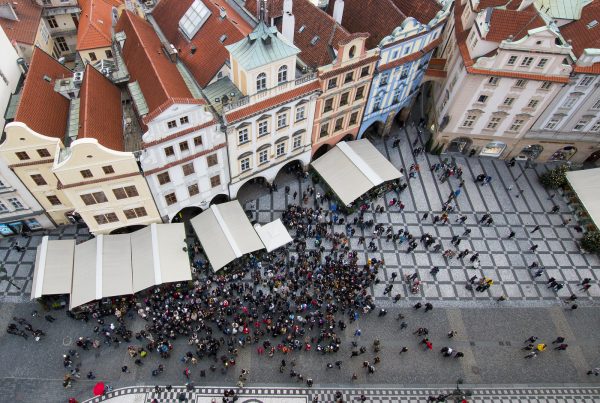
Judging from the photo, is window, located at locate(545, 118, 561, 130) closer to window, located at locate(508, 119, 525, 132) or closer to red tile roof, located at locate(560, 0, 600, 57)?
window, located at locate(508, 119, 525, 132)

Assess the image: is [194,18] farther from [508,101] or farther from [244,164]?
[508,101]

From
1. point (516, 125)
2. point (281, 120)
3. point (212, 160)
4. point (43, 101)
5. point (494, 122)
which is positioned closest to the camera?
point (43, 101)

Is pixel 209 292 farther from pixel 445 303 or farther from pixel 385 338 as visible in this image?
pixel 445 303

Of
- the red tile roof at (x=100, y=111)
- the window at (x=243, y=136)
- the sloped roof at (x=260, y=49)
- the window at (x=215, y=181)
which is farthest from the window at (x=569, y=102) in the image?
the red tile roof at (x=100, y=111)

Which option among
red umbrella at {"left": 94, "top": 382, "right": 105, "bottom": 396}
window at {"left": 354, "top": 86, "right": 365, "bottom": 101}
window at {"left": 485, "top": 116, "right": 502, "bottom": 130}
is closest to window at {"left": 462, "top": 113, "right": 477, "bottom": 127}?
window at {"left": 485, "top": 116, "right": 502, "bottom": 130}

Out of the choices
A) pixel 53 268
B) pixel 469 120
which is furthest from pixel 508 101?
pixel 53 268

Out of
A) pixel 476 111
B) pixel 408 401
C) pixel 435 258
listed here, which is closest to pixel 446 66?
pixel 476 111
